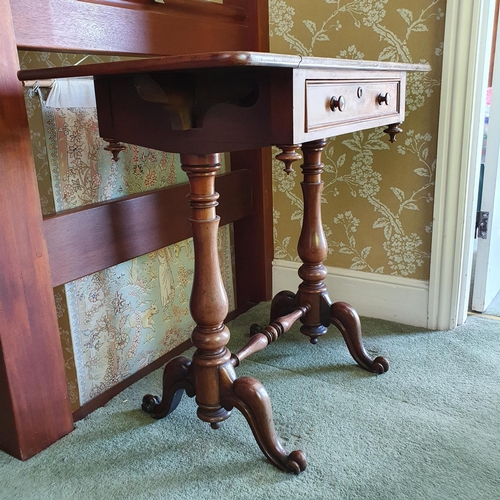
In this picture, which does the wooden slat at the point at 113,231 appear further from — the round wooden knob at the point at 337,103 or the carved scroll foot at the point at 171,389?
the round wooden knob at the point at 337,103

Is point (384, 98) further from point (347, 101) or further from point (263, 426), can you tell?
point (263, 426)

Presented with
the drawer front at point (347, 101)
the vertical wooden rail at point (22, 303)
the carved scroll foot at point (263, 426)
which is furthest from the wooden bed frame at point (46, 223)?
the drawer front at point (347, 101)

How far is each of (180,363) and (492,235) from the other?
115 centimetres

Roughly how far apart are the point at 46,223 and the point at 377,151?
3.29 feet

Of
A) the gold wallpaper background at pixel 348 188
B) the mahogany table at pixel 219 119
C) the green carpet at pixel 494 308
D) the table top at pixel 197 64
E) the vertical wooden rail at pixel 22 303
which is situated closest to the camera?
the table top at pixel 197 64

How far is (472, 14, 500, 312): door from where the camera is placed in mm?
1658

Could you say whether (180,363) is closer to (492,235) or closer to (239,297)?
(239,297)

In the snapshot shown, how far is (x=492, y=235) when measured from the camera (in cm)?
177

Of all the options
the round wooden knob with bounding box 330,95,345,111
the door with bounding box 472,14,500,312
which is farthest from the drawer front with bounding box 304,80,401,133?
the door with bounding box 472,14,500,312

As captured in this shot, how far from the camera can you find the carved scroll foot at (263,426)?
3.51 feet

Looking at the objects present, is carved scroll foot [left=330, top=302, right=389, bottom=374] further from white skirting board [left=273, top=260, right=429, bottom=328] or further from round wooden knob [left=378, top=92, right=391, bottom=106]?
round wooden knob [left=378, top=92, right=391, bottom=106]

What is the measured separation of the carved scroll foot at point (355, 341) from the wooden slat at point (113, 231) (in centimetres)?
49

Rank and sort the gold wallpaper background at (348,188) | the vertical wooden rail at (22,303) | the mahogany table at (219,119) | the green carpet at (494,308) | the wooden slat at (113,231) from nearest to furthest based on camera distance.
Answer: the mahogany table at (219,119)
the vertical wooden rail at (22,303)
the wooden slat at (113,231)
the gold wallpaper background at (348,188)
the green carpet at (494,308)

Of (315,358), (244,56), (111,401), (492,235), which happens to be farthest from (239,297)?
(244,56)
